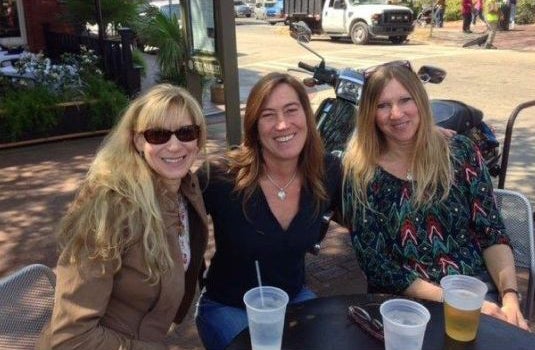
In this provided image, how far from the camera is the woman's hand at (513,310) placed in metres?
2.02

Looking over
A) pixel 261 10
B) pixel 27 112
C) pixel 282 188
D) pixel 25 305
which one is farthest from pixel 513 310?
pixel 261 10

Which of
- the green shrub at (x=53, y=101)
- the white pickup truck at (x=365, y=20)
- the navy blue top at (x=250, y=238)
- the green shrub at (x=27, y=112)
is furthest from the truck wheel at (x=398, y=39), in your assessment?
the navy blue top at (x=250, y=238)

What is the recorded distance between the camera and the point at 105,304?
1.69 m

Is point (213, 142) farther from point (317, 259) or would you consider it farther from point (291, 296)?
point (291, 296)

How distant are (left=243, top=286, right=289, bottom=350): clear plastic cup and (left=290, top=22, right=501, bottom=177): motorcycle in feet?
6.59

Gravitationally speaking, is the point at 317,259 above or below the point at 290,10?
below

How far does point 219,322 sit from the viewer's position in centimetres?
217

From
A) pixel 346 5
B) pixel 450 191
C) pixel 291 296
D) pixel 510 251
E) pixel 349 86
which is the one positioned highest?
pixel 346 5

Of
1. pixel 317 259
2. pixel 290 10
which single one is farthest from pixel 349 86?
pixel 290 10

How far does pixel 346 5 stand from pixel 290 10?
415 cm

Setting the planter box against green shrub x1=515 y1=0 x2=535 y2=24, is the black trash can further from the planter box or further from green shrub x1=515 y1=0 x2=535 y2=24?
the planter box

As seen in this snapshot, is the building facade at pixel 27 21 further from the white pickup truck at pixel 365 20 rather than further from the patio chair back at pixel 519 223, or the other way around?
the patio chair back at pixel 519 223

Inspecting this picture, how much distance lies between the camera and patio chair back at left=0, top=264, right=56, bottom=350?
70.8 inches

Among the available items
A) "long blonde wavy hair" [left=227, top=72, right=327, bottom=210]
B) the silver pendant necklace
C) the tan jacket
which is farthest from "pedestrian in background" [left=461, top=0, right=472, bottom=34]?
the tan jacket
